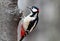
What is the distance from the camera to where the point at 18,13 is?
1.67m

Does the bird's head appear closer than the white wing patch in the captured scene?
Yes

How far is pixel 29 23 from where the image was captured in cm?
188

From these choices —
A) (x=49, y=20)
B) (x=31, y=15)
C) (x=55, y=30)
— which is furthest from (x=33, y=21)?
(x=55, y=30)

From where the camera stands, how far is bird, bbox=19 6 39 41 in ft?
5.98

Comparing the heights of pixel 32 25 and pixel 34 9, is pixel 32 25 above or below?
below

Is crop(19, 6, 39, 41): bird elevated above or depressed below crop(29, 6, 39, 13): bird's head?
below

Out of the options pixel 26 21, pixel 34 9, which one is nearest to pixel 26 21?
pixel 26 21

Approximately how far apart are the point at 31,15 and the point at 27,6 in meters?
0.19

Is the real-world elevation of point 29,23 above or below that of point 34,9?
below

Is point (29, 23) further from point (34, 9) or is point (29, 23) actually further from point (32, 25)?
point (34, 9)

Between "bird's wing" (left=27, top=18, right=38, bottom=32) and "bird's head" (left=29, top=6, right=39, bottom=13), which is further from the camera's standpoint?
"bird's wing" (left=27, top=18, right=38, bottom=32)

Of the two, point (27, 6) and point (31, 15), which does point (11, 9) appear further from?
point (31, 15)

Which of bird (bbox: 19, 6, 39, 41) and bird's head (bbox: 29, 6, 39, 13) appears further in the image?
bird (bbox: 19, 6, 39, 41)

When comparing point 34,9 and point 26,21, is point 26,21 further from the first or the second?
point 34,9
